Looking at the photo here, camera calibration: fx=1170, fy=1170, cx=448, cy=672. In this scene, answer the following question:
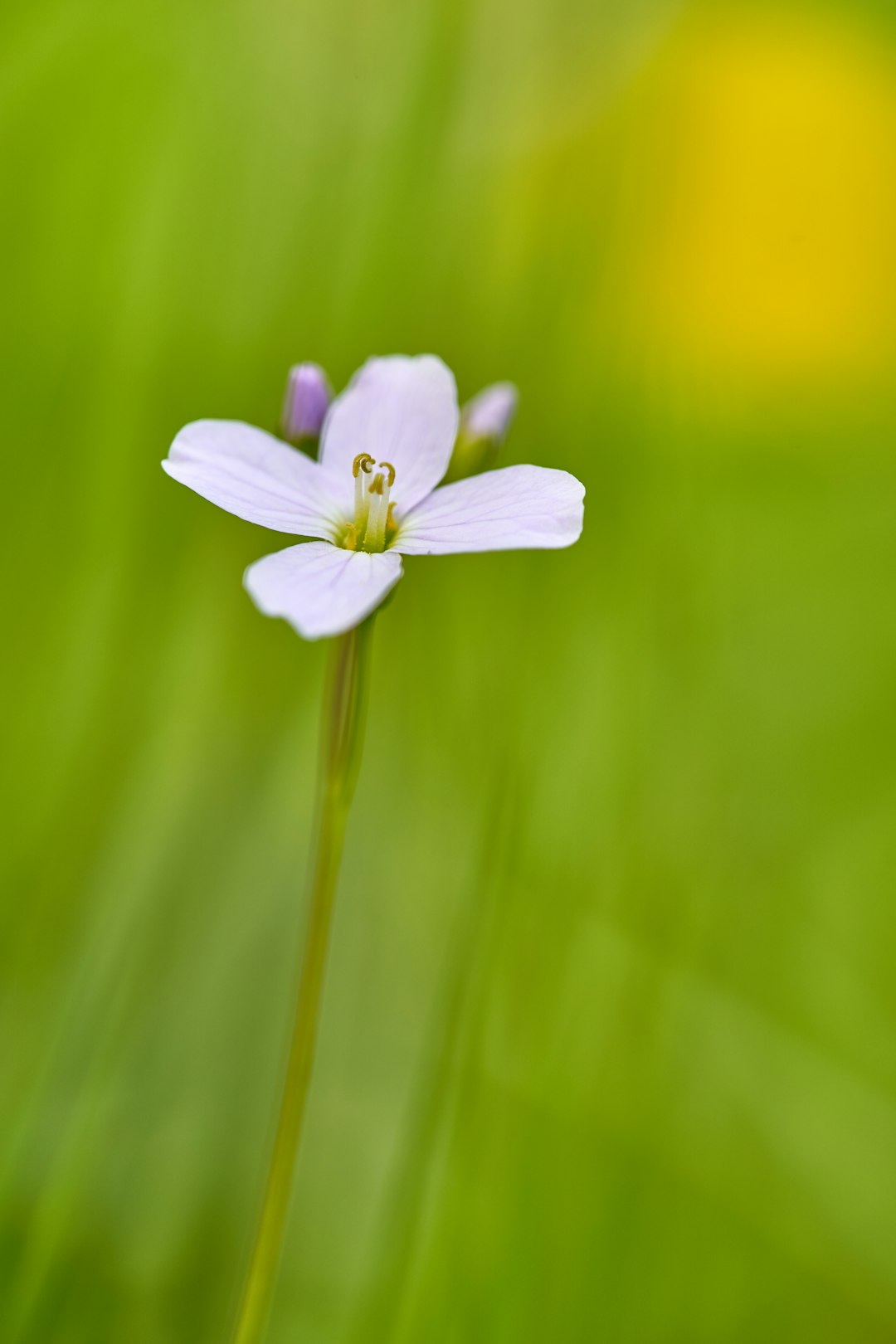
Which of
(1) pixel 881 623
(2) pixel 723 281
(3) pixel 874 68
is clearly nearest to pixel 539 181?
(2) pixel 723 281

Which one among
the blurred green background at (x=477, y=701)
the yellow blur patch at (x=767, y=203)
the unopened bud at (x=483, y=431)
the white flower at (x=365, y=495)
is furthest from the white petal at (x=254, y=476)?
the yellow blur patch at (x=767, y=203)

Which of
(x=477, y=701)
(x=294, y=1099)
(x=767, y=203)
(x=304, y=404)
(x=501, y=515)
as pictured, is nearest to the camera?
(x=294, y=1099)

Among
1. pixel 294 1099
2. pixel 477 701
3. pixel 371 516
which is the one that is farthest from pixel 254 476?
pixel 477 701

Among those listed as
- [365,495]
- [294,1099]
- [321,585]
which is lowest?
[294,1099]

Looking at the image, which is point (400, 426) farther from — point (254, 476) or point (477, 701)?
point (477, 701)

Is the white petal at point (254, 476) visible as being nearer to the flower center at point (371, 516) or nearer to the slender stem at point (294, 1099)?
the flower center at point (371, 516)

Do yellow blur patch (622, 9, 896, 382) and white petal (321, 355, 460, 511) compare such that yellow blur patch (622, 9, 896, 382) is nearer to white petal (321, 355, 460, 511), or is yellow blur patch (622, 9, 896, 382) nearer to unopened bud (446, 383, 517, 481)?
unopened bud (446, 383, 517, 481)
